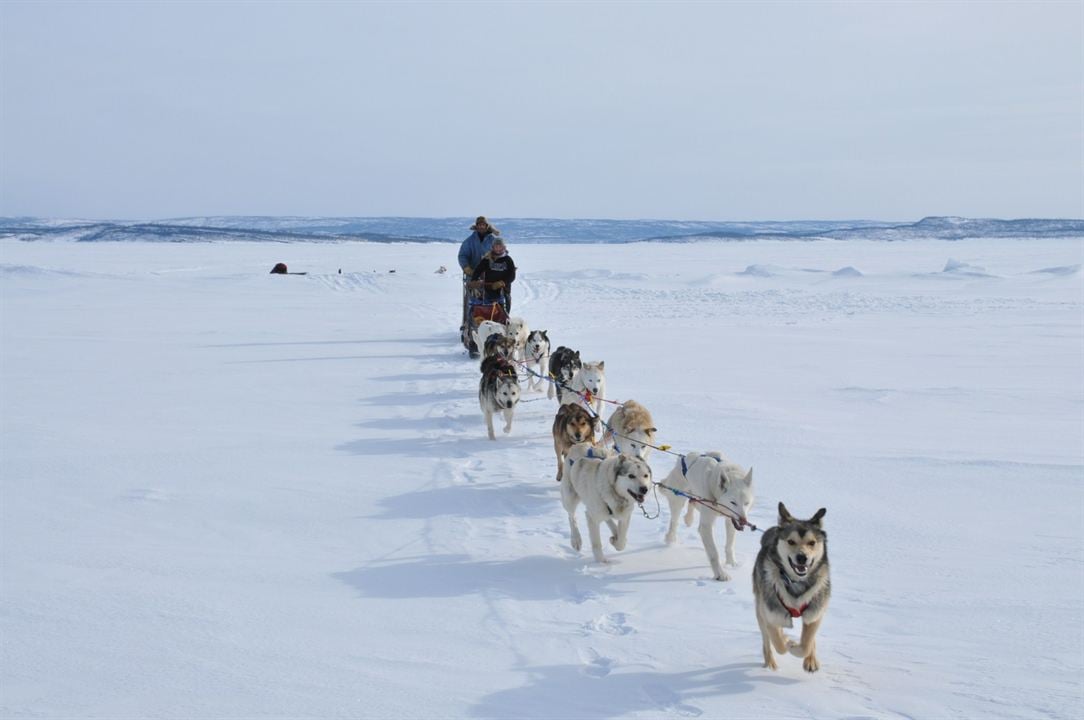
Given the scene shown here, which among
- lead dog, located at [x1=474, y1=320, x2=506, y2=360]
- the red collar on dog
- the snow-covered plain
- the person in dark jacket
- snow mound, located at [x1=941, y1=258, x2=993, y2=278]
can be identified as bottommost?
the snow-covered plain

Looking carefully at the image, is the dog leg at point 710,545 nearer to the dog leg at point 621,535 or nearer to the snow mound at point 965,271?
the dog leg at point 621,535

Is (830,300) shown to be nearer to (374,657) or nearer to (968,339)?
(968,339)

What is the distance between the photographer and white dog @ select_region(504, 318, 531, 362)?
31.1 feet

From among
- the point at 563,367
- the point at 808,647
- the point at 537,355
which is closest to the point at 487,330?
the point at 537,355

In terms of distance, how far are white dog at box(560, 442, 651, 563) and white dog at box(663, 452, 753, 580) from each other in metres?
0.22

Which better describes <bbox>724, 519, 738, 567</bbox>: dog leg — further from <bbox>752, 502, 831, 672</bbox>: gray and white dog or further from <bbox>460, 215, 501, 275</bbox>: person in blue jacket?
<bbox>460, 215, 501, 275</bbox>: person in blue jacket

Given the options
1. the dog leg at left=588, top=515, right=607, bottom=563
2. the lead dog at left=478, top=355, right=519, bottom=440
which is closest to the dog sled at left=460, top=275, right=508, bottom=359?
the lead dog at left=478, top=355, right=519, bottom=440

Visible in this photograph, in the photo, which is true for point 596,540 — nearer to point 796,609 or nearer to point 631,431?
point 631,431

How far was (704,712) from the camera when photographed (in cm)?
297

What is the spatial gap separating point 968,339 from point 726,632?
10.4m

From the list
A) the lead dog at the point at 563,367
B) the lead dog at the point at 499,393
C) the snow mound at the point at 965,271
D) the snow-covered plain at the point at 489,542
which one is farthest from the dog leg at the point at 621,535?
the snow mound at the point at 965,271

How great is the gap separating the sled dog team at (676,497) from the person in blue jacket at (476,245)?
148 inches

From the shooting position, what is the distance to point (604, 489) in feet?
14.0

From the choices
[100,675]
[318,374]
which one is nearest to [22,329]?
[318,374]
